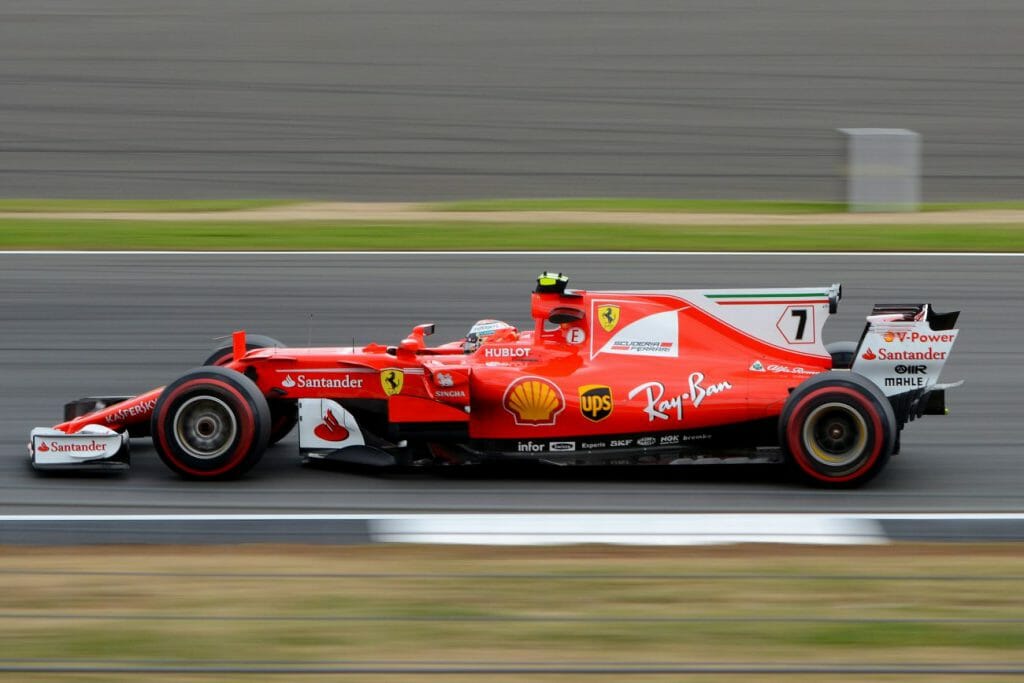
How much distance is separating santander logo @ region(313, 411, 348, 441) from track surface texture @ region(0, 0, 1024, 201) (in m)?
11.0

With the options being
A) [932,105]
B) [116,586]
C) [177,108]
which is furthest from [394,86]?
[116,586]

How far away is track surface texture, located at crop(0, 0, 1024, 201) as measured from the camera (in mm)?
20375

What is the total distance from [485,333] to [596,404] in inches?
38.7

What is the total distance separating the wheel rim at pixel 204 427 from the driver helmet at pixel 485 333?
4.91 feet

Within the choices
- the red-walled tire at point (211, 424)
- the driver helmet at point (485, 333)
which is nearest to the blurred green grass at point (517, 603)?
the red-walled tire at point (211, 424)

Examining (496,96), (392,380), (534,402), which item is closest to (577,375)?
(534,402)

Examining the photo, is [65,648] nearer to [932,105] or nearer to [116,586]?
[116,586]

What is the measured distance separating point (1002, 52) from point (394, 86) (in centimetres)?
1042

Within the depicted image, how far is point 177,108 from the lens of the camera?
2334 cm

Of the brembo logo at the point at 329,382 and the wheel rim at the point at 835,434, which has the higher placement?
the brembo logo at the point at 329,382

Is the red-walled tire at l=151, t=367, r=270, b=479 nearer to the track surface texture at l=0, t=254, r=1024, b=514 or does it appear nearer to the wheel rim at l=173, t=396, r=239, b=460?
the wheel rim at l=173, t=396, r=239, b=460

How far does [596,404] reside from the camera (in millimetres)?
8242

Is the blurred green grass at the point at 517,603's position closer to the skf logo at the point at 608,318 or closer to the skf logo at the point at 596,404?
the skf logo at the point at 596,404

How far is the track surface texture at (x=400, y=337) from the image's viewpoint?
8.08 metres
